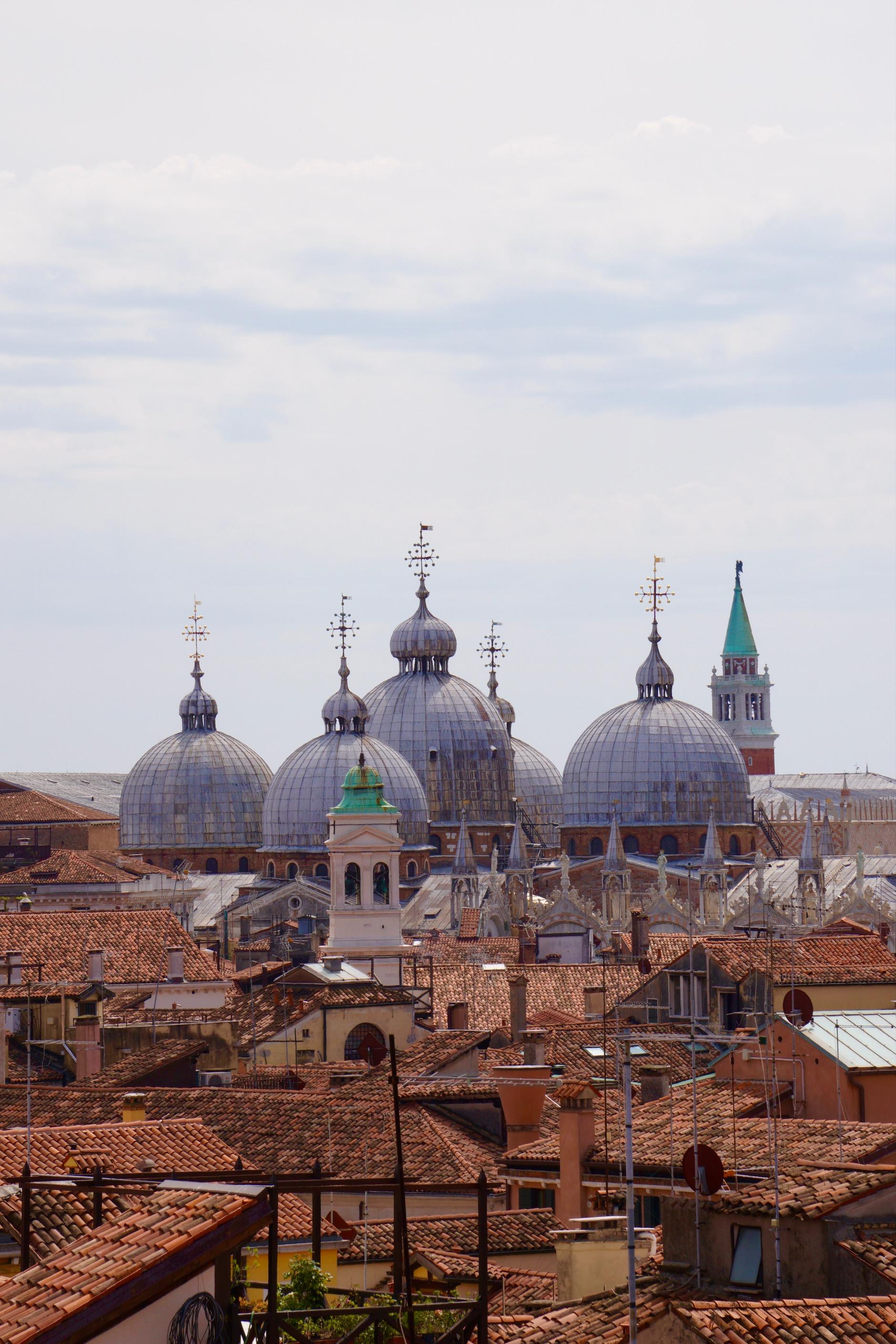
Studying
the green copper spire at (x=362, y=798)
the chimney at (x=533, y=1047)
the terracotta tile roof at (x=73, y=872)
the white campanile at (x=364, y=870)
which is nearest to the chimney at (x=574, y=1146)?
the chimney at (x=533, y=1047)

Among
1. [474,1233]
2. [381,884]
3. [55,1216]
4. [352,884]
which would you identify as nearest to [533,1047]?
[474,1233]

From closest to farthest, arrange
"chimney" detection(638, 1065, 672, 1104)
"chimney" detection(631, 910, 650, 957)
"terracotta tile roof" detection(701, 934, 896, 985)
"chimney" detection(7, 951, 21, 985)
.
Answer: "chimney" detection(638, 1065, 672, 1104)
"terracotta tile roof" detection(701, 934, 896, 985)
"chimney" detection(7, 951, 21, 985)
"chimney" detection(631, 910, 650, 957)

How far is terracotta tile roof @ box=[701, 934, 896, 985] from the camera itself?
89.6ft

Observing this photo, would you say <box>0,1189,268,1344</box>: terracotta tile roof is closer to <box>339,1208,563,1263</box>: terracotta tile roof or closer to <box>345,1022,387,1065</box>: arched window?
<box>339,1208,563,1263</box>: terracotta tile roof

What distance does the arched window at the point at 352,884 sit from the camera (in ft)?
189

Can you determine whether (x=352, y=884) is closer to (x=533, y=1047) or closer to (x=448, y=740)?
(x=533, y=1047)

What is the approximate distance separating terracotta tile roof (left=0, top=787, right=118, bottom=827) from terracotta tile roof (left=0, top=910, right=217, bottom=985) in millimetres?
50491

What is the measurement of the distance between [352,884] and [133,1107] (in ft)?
116

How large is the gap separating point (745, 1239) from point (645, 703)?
8585 cm

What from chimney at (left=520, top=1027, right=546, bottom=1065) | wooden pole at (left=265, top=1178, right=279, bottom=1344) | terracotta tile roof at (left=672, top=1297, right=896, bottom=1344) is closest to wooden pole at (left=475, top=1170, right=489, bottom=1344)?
wooden pole at (left=265, top=1178, right=279, bottom=1344)

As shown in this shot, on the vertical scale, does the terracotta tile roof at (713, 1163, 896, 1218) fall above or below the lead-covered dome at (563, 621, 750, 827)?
below

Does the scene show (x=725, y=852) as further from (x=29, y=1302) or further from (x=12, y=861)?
(x=29, y=1302)

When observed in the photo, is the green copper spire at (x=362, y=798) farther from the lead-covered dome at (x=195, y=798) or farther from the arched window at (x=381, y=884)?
the lead-covered dome at (x=195, y=798)

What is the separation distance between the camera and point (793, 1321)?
1161cm
